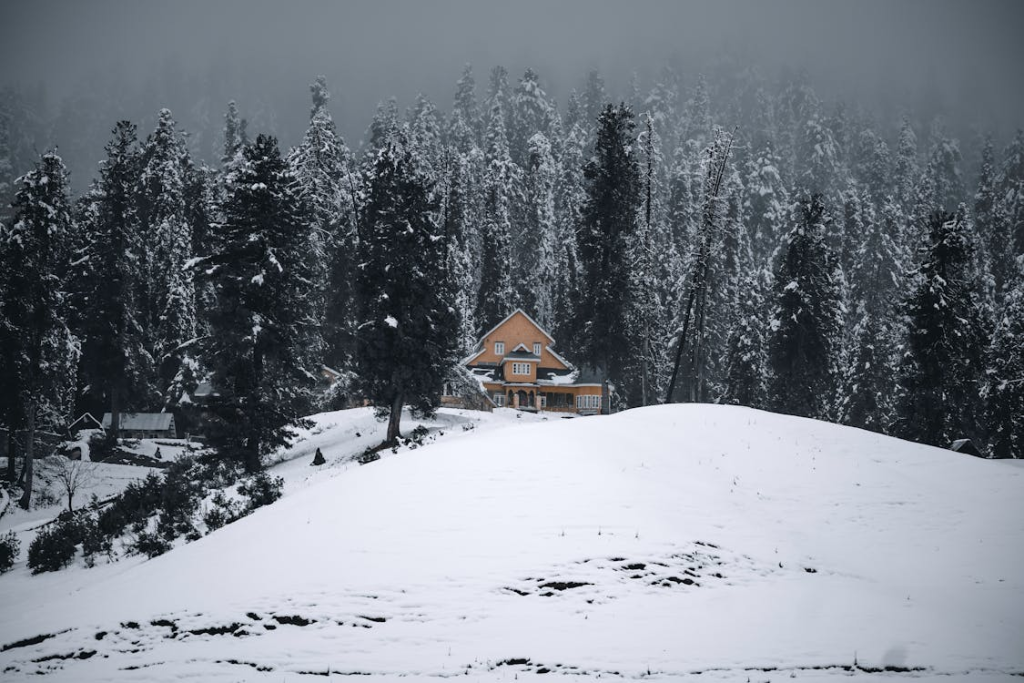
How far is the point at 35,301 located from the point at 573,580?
97.8ft

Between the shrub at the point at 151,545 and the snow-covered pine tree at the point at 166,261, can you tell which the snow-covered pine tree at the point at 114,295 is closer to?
the snow-covered pine tree at the point at 166,261

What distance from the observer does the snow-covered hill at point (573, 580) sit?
37.1ft

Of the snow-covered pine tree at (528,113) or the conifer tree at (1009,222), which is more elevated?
the snow-covered pine tree at (528,113)

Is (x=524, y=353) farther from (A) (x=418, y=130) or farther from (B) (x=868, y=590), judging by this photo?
(B) (x=868, y=590)

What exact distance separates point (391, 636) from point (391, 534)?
3252mm

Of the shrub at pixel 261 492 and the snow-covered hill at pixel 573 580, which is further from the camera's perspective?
the shrub at pixel 261 492

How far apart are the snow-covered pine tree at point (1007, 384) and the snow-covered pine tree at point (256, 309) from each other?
3562 cm

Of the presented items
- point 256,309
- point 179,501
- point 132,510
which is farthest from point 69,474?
point 179,501

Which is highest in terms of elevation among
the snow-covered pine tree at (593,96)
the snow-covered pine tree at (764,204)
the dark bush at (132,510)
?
the snow-covered pine tree at (593,96)

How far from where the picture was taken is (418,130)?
7850 cm

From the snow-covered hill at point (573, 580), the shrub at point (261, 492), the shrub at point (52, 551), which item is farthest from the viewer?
the shrub at point (261, 492)

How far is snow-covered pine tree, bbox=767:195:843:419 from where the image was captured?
41.1m

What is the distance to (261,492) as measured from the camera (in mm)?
23359

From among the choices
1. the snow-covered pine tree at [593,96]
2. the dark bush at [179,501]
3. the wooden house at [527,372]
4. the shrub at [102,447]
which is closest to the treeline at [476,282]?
the dark bush at [179,501]
